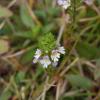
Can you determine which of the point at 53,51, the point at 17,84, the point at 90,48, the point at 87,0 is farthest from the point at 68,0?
the point at 17,84

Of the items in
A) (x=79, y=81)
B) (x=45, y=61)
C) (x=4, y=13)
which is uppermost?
(x=4, y=13)

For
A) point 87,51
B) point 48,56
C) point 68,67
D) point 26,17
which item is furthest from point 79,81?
point 26,17

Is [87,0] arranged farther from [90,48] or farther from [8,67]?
[8,67]

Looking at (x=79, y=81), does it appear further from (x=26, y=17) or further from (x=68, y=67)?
(x=26, y=17)

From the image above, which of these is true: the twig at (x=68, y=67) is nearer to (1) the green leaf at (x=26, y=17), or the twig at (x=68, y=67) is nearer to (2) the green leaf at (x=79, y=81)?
(2) the green leaf at (x=79, y=81)

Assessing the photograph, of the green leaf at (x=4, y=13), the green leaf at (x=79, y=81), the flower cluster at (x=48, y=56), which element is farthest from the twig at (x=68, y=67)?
the green leaf at (x=4, y=13)

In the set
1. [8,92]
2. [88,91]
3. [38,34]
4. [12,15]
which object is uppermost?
[12,15]
